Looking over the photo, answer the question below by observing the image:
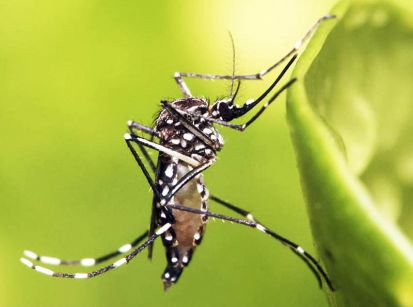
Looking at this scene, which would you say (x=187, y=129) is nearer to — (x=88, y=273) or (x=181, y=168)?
(x=181, y=168)

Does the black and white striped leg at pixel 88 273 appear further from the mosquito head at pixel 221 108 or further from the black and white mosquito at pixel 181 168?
the mosquito head at pixel 221 108

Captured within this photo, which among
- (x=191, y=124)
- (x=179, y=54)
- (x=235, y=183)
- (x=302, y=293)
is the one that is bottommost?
(x=302, y=293)

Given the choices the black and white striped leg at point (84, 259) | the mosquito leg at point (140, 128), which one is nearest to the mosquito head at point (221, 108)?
the mosquito leg at point (140, 128)

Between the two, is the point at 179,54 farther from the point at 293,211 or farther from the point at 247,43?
the point at 293,211

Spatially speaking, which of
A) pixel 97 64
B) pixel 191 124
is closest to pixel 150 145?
pixel 191 124

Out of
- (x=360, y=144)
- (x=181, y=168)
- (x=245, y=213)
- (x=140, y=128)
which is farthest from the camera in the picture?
(x=181, y=168)

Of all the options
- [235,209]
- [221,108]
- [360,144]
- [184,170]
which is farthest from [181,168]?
[360,144]

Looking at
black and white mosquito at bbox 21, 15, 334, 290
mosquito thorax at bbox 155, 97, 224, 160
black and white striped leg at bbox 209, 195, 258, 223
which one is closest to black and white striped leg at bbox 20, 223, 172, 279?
black and white mosquito at bbox 21, 15, 334, 290

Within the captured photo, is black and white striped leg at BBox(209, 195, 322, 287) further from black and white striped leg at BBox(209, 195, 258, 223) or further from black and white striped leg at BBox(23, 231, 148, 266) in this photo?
black and white striped leg at BBox(23, 231, 148, 266)
